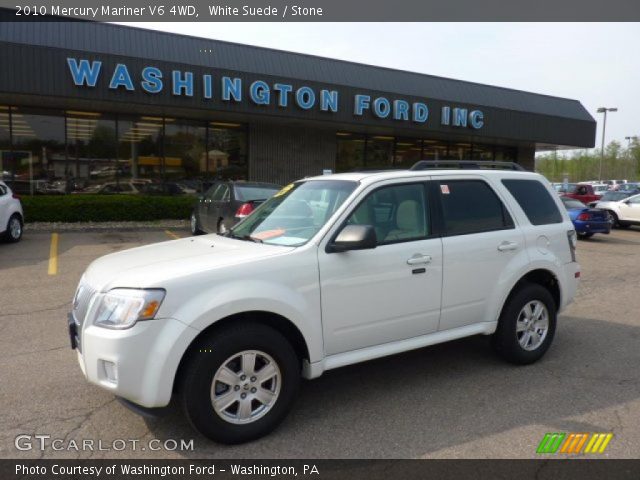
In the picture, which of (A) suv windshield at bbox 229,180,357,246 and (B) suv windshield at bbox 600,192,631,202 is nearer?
(A) suv windshield at bbox 229,180,357,246

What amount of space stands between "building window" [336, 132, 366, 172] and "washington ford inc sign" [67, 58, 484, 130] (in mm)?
3080

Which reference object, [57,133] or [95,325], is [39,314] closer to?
[95,325]

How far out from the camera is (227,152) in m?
19.3

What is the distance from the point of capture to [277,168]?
1997 centimetres

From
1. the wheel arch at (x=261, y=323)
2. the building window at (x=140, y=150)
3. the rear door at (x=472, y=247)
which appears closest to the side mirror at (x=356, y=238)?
the wheel arch at (x=261, y=323)

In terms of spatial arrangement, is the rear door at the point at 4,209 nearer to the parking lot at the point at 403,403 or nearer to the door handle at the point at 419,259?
the parking lot at the point at 403,403

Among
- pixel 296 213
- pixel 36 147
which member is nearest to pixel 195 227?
pixel 36 147

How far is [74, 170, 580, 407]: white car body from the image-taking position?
10.1 ft

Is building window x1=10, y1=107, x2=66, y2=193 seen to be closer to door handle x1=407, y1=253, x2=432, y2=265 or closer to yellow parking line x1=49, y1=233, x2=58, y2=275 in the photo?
yellow parking line x1=49, y1=233, x2=58, y2=275

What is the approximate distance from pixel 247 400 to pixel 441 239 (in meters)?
2.02

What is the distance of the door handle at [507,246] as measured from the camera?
4.52 meters

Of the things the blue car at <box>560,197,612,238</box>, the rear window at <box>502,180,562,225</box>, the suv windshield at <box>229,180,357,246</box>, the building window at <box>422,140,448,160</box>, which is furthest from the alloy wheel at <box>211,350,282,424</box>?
the building window at <box>422,140,448,160</box>

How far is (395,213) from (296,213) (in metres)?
0.81
